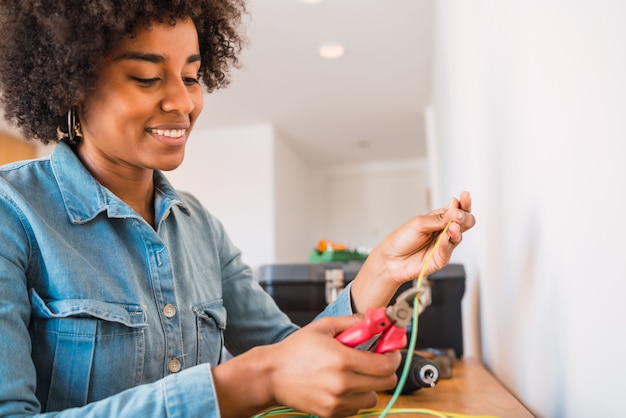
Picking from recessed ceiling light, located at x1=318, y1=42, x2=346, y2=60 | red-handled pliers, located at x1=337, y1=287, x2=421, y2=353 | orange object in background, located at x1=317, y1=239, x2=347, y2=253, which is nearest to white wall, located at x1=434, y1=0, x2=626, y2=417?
red-handled pliers, located at x1=337, y1=287, x2=421, y2=353

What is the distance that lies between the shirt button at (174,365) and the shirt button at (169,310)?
6cm

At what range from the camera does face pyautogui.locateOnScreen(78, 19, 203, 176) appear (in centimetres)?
68

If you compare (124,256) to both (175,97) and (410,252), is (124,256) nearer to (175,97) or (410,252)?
(175,97)

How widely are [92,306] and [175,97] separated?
0.94 feet

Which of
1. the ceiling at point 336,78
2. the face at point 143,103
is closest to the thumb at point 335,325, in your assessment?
the face at point 143,103

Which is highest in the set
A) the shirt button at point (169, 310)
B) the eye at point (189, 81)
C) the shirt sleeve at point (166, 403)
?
the eye at point (189, 81)

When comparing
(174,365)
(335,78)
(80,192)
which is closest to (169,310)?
(174,365)

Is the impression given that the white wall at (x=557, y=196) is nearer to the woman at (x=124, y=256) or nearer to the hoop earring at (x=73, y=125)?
the woman at (x=124, y=256)

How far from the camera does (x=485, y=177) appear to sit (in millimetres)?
1052

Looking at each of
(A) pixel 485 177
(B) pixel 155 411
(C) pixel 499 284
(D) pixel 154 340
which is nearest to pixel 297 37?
(A) pixel 485 177

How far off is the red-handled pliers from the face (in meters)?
0.38

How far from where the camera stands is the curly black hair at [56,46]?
2.19 ft

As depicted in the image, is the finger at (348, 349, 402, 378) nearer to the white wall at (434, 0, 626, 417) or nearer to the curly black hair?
the white wall at (434, 0, 626, 417)

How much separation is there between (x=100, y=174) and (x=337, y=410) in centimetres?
48
